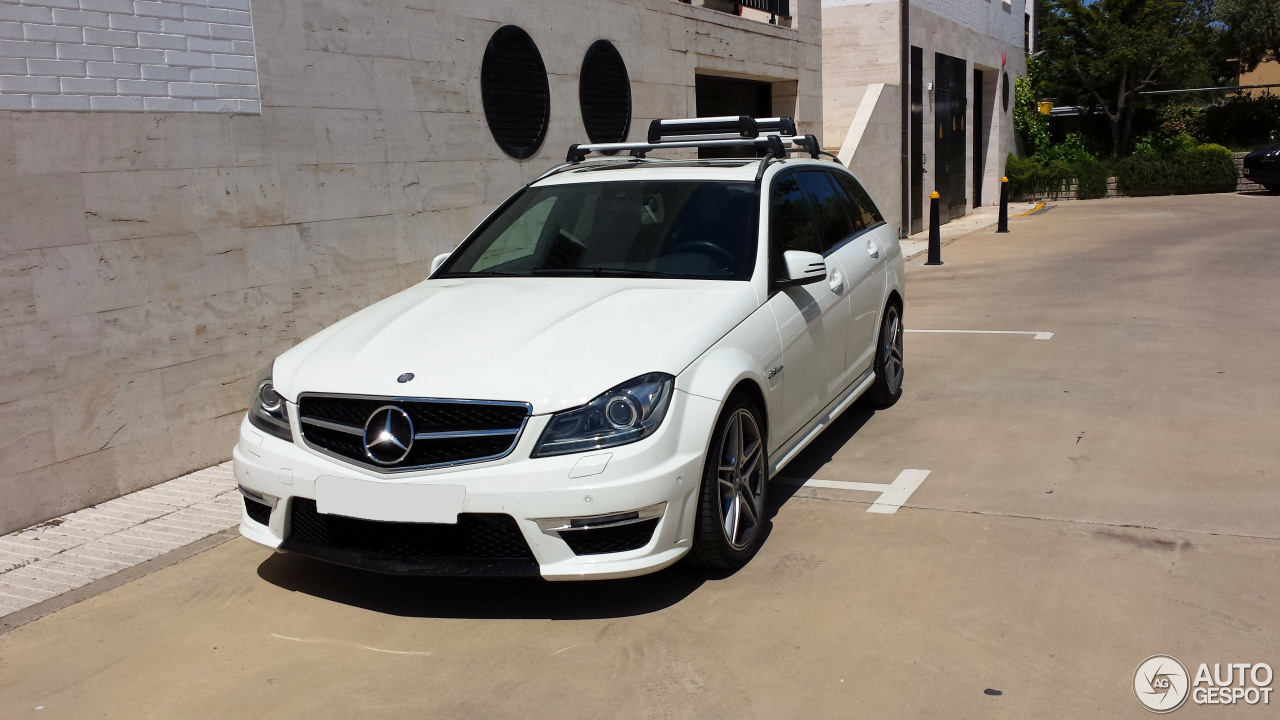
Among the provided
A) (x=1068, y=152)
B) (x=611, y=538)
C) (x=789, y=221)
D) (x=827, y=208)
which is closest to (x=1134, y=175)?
(x=1068, y=152)

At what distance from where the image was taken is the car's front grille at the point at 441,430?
3961 millimetres

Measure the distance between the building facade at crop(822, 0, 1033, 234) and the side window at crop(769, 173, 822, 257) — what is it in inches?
447

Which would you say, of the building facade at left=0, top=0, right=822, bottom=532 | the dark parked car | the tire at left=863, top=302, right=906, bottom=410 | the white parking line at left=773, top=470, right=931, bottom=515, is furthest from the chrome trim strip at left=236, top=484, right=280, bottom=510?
the dark parked car

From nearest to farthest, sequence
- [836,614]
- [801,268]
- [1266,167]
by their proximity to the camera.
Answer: [836,614]
[801,268]
[1266,167]

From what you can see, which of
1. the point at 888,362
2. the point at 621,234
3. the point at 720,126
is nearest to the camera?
the point at 621,234

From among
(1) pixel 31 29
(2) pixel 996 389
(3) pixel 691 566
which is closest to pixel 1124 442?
(2) pixel 996 389

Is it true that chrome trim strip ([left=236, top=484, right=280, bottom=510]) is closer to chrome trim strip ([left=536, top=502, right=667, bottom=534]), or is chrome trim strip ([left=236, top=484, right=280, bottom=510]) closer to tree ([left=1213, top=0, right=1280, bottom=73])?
chrome trim strip ([left=536, top=502, right=667, bottom=534])

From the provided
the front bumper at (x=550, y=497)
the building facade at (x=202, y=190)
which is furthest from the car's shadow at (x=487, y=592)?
the building facade at (x=202, y=190)

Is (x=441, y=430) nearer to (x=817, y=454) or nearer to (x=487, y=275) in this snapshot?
(x=487, y=275)

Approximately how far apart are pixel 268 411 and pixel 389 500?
0.83m

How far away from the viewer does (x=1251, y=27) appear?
40.8 meters

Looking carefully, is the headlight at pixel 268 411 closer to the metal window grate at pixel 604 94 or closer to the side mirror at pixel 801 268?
the side mirror at pixel 801 268

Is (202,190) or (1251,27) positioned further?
(1251,27)

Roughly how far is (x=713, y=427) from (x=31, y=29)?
13.8 ft
